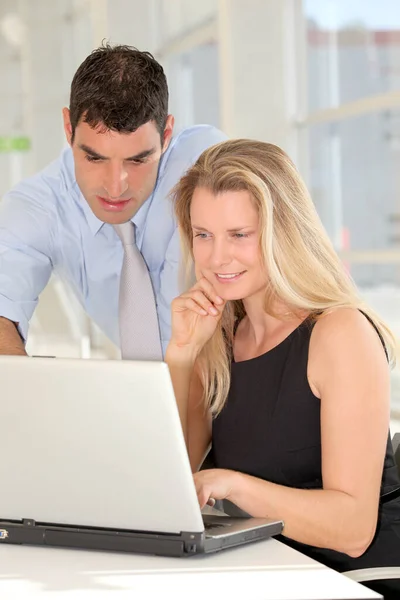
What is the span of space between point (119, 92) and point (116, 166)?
0.18 m

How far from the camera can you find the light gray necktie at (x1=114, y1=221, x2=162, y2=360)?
108 inches

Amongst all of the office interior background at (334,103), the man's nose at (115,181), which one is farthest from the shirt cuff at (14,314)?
the office interior background at (334,103)

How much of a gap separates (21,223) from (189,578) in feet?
5.04

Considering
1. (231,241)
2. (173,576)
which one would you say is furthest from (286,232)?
(173,576)

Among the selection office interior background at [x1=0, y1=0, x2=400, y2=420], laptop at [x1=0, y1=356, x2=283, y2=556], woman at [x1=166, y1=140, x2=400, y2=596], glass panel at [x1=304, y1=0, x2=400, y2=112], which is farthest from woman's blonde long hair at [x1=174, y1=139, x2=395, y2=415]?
glass panel at [x1=304, y1=0, x2=400, y2=112]

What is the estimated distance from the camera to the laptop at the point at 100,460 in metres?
1.42

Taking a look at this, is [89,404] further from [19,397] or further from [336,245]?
[336,245]

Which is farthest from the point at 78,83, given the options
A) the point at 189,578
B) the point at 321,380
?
the point at 189,578

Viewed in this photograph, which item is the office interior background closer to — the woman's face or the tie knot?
the tie knot

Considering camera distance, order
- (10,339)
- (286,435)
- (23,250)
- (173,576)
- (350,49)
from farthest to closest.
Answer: (350,49) → (23,250) → (10,339) → (286,435) → (173,576)

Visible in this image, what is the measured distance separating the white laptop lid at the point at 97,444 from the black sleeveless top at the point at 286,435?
0.46 meters

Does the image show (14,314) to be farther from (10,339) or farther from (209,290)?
(209,290)

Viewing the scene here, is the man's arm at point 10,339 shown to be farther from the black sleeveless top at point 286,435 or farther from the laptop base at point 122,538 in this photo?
the laptop base at point 122,538

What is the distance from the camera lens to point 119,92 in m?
2.36
